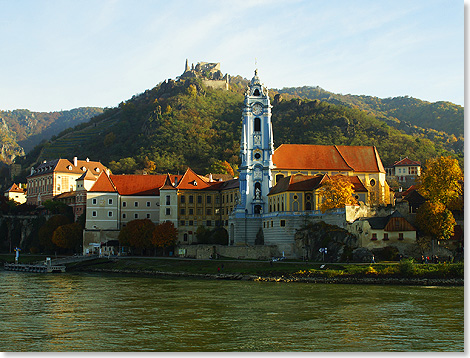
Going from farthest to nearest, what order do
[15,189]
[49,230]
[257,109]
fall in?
1. [15,189]
2. [49,230]
3. [257,109]

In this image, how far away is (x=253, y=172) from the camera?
9350cm

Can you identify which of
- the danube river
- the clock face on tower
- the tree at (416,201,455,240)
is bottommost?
the danube river

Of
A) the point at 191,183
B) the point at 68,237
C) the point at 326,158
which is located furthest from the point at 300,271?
the point at 68,237

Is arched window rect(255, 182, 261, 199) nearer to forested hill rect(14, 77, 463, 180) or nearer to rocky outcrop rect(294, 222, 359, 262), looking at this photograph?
rocky outcrop rect(294, 222, 359, 262)

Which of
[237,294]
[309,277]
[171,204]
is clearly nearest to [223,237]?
[171,204]

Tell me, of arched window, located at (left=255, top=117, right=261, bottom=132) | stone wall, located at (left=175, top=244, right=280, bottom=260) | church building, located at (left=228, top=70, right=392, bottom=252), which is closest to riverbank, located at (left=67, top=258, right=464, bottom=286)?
stone wall, located at (left=175, top=244, right=280, bottom=260)

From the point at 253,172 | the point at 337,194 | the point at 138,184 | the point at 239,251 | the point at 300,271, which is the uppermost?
the point at 253,172

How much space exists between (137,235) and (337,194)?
31.4 m

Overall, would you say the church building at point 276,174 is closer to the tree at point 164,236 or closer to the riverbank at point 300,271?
the tree at point 164,236

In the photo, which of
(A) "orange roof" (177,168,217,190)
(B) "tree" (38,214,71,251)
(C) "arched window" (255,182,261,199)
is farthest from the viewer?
(A) "orange roof" (177,168,217,190)

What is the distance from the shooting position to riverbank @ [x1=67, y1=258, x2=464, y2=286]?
201ft

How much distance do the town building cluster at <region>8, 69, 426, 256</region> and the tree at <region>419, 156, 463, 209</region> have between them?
25.4 ft

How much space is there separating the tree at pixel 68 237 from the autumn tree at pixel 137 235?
950 centimetres

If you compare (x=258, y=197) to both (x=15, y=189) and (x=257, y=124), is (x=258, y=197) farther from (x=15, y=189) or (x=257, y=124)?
(x=15, y=189)
